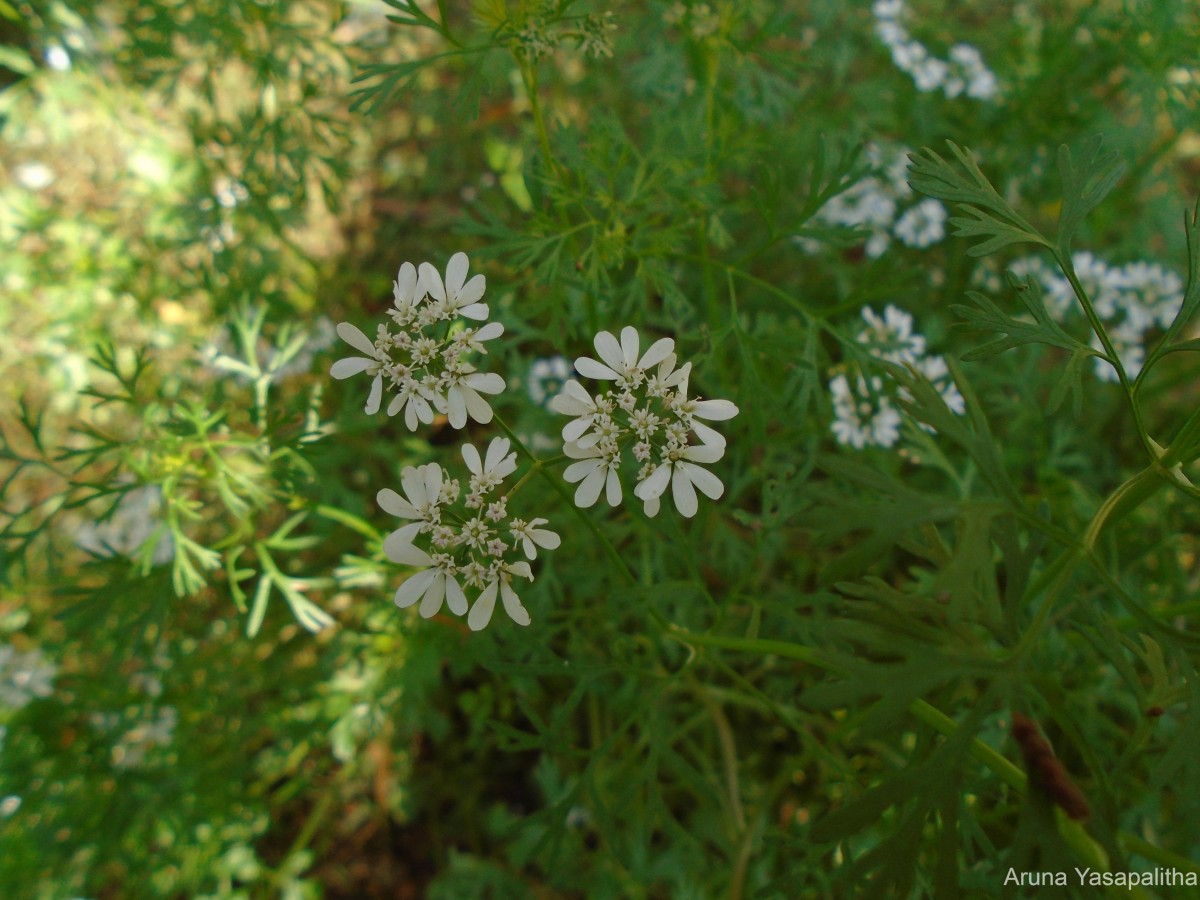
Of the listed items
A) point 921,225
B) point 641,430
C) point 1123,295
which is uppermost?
point 921,225

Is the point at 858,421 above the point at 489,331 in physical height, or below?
above

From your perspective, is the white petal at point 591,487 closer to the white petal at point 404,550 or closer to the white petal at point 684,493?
the white petal at point 684,493

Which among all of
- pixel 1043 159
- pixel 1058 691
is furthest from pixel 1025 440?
pixel 1058 691

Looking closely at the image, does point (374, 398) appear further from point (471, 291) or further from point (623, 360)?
point (623, 360)

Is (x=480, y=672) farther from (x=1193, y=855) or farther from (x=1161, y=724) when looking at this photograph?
(x=1193, y=855)

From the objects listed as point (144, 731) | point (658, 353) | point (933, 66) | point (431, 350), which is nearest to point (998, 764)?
point (658, 353)

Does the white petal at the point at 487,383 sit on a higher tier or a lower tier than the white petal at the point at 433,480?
higher

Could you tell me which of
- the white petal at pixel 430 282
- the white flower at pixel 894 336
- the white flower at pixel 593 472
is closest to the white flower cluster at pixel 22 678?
the white petal at pixel 430 282

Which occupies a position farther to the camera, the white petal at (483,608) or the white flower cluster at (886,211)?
the white flower cluster at (886,211)
